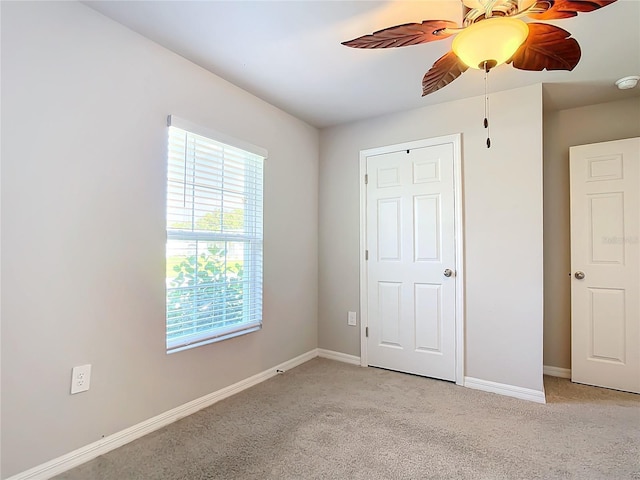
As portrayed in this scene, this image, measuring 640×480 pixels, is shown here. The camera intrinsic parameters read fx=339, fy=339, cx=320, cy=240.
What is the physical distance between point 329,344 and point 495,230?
191 cm

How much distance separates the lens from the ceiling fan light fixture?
132 cm

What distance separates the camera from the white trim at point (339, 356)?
10.9 feet

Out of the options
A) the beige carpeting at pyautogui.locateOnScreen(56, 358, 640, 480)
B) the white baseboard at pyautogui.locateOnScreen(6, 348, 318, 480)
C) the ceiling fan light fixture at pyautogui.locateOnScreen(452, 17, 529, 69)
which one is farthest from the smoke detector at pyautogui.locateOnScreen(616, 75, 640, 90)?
the white baseboard at pyautogui.locateOnScreen(6, 348, 318, 480)

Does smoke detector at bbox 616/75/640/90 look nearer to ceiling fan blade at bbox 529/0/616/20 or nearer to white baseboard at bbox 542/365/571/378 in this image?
ceiling fan blade at bbox 529/0/616/20

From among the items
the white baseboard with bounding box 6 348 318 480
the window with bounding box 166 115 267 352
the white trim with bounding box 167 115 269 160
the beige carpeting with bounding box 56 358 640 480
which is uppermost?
the white trim with bounding box 167 115 269 160

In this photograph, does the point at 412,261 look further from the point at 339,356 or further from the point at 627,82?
the point at 627,82

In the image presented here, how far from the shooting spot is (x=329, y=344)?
3498 millimetres

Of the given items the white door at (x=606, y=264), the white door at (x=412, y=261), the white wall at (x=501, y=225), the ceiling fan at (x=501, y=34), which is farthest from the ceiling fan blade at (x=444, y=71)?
the white door at (x=606, y=264)

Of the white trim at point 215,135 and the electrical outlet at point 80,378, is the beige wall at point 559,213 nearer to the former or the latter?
the white trim at point 215,135

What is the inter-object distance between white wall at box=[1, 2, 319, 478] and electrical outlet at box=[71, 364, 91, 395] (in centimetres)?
3

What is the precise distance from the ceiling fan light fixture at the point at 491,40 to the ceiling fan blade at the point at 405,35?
8 cm

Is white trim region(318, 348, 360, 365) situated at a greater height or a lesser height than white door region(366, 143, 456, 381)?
lesser

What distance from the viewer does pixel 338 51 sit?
2.14 metres

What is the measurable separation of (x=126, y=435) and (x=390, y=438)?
4.96 ft
